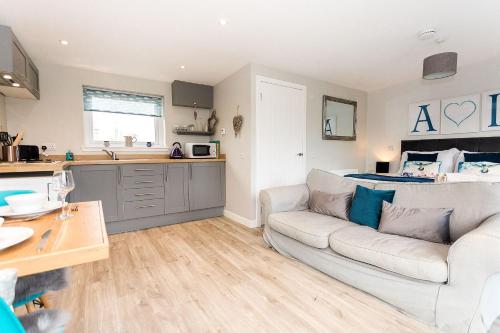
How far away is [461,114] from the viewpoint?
3711mm

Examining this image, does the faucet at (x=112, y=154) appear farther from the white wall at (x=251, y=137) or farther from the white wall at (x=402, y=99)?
the white wall at (x=402, y=99)

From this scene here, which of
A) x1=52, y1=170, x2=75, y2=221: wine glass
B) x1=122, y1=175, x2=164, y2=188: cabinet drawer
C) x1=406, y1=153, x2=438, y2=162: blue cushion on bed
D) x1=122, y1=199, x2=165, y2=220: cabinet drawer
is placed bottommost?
x1=122, y1=199, x2=165, y2=220: cabinet drawer

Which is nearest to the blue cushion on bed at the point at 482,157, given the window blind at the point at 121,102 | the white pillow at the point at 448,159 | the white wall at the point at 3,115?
the white pillow at the point at 448,159

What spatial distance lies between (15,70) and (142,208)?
206cm

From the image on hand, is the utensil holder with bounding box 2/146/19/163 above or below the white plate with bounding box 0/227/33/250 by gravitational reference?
above

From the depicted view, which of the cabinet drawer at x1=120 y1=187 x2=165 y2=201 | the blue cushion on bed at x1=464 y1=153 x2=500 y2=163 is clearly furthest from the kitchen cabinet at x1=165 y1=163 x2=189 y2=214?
the blue cushion on bed at x1=464 y1=153 x2=500 y2=163

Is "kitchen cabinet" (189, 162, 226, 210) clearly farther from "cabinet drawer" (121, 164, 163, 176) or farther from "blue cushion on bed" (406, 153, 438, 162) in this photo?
"blue cushion on bed" (406, 153, 438, 162)

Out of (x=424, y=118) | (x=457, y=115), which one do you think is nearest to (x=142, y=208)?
(x=424, y=118)

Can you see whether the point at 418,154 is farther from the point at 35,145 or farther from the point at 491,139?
the point at 35,145

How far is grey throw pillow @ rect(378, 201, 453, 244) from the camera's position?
69.1 inches

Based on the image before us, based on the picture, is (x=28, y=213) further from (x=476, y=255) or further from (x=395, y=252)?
(x=476, y=255)

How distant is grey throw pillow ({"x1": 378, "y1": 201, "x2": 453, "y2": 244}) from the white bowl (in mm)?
2330

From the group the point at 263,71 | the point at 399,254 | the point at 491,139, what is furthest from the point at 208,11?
the point at 491,139

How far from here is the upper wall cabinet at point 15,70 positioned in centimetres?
227
